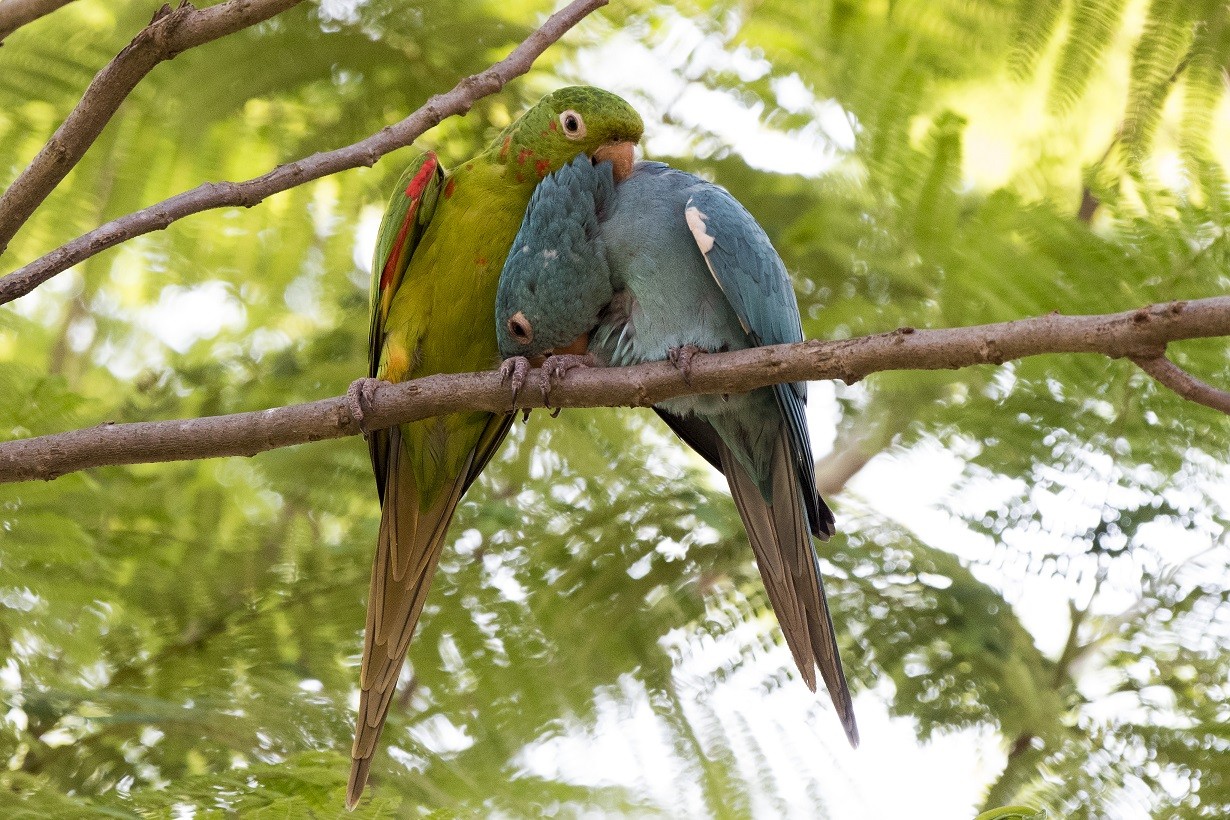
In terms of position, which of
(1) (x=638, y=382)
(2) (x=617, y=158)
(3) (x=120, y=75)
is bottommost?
(1) (x=638, y=382)

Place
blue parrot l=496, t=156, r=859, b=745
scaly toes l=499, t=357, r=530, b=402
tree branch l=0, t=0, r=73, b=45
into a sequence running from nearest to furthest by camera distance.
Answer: tree branch l=0, t=0, r=73, b=45
scaly toes l=499, t=357, r=530, b=402
blue parrot l=496, t=156, r=859, b=745

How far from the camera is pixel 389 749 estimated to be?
4008 mm

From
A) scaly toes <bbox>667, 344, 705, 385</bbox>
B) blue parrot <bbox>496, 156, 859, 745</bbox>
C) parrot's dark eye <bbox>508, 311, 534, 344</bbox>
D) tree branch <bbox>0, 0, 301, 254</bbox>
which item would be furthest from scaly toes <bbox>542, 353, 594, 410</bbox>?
tree branch <bbox>0, 0, 301, 254</bbox>

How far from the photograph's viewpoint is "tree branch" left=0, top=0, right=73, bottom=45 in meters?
2.74

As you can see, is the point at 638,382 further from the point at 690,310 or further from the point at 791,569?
the point at 791,569

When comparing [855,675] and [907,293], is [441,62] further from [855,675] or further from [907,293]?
[855,675]

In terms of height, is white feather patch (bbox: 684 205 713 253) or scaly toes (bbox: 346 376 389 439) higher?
white feather patch (bbox: 684 205 713 253)

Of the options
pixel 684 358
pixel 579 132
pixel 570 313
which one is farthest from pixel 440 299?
pixel 684 358

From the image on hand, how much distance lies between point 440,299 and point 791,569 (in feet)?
4.94

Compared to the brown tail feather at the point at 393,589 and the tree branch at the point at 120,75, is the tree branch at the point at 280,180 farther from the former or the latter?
the brown tail feather at the point at 393,589

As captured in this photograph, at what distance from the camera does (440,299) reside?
3770 millimetres

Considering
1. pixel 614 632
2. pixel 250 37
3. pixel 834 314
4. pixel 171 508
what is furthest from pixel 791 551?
pixel 250 37

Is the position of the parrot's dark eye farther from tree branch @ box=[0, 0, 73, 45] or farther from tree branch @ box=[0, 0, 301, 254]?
tree branch @ box=[0, 0, 73, 45]

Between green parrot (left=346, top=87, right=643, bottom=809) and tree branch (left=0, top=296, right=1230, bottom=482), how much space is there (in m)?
0.75
